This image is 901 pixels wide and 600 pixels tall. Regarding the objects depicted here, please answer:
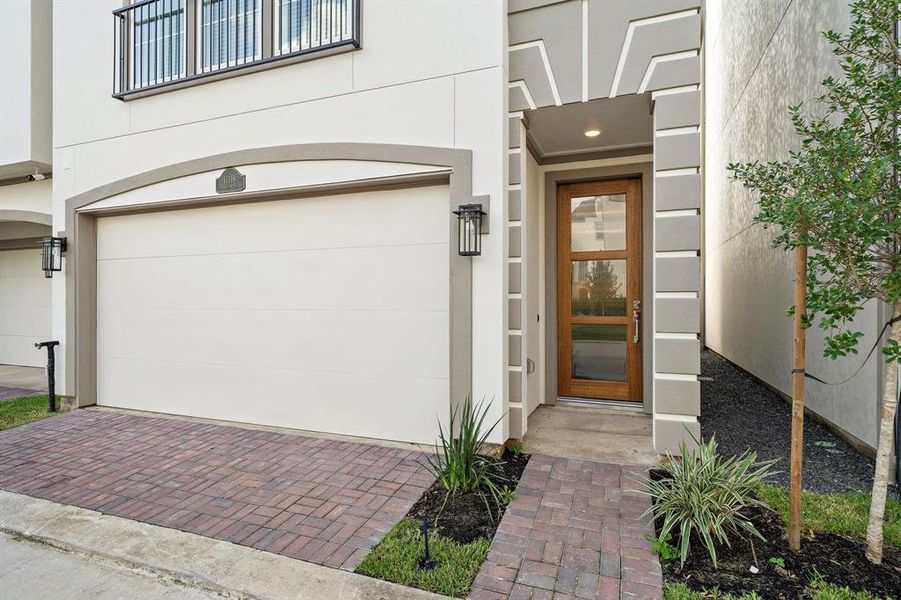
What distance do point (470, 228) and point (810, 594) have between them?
10.0 ft

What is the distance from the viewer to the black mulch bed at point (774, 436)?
3545mm

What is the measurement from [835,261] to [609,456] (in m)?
2.25

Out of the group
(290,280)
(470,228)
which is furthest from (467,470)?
(290,280)

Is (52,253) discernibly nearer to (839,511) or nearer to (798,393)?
(798,393)

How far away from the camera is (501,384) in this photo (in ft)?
13.1

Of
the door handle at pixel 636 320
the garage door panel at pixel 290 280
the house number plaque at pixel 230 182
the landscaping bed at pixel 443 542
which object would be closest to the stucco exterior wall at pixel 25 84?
the garage door panel at pixel 290 280

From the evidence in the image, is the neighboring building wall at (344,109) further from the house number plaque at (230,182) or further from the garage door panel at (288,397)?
the garage door panel at (288,397)

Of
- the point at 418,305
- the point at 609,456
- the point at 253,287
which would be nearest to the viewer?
the point at 609,456

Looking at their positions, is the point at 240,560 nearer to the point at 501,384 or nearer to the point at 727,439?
the point at 501,384

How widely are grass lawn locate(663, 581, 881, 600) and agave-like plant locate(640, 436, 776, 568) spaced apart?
0.69 ft

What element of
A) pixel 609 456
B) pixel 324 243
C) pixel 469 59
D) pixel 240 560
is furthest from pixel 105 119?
pixel 609 456

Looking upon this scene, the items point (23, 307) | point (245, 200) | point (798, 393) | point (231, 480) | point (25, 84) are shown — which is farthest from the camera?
point (23, 307)

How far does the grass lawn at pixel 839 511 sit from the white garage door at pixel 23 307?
10759 millimetres

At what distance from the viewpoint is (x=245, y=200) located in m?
5.14
